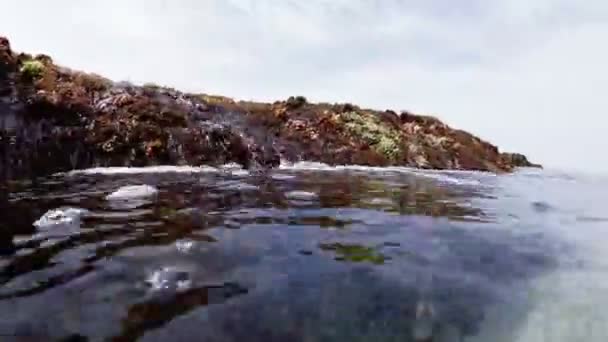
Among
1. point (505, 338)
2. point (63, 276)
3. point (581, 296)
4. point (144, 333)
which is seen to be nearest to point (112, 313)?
point (144, 333)

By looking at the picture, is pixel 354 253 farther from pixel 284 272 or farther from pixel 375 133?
pixel 375 133

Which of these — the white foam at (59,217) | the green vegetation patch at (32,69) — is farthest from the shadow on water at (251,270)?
the green vegetation patch at (32,69)

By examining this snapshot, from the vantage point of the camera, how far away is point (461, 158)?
126 feet

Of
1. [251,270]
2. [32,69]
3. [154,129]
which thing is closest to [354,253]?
[251,270]

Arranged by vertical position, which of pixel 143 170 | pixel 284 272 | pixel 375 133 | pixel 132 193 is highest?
pixel 375 133

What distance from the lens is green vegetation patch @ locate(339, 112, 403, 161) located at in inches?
1305

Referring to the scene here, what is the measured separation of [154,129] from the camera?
2159 centimetres

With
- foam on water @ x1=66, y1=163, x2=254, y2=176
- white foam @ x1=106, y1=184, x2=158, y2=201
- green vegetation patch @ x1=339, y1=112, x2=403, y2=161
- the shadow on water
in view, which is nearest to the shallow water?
the shadow on water

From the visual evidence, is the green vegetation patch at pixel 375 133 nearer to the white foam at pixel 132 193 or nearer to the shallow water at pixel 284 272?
the shallow water at pixel 284 272

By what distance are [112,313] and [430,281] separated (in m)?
4.13

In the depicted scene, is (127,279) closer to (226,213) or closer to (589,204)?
(226,213)

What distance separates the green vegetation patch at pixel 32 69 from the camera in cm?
2038

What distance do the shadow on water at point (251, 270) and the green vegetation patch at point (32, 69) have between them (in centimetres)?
1138

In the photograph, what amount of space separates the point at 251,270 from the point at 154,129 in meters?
16.9
